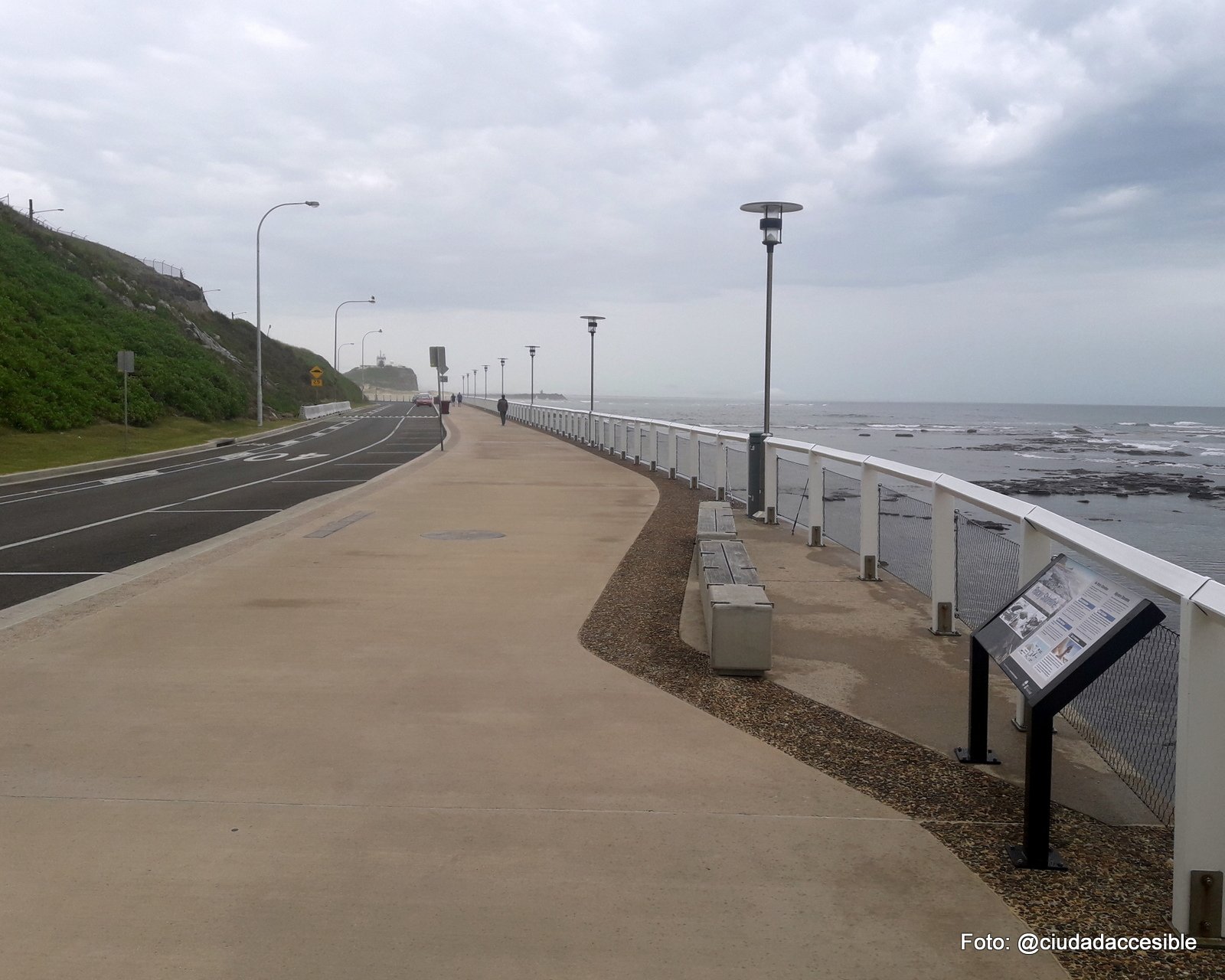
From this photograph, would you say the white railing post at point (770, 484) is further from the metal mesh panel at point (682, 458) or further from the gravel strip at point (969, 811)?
the gravel strip at point (969, 811)

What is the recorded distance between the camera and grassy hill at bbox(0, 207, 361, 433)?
36219 millimetres

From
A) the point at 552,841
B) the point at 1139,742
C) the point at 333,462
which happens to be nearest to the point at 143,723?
the point at 552,841

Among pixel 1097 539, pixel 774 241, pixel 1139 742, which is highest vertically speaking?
pixel 774 241

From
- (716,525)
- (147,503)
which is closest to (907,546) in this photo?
(716,525)

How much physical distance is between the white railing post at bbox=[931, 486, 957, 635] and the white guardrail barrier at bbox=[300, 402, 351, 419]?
61750 mm

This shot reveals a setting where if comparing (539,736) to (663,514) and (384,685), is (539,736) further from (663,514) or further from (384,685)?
(663,514)

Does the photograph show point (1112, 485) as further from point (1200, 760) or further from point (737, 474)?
point (1200, 760)

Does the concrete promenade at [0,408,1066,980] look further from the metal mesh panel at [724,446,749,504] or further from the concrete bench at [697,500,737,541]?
the metal mesh panel at [724,446,749,504]

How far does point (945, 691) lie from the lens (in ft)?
19.3

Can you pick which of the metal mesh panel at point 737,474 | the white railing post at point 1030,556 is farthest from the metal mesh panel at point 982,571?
the metal mesh panel at point 737,474

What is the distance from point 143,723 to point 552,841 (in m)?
2.43

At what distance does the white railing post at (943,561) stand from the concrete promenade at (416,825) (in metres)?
2.42

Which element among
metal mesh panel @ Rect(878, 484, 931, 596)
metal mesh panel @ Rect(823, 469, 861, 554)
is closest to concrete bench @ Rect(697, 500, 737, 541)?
metal mesh panel @ Rect(823, 469, 861, 554)

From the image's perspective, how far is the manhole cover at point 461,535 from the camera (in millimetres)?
11656
